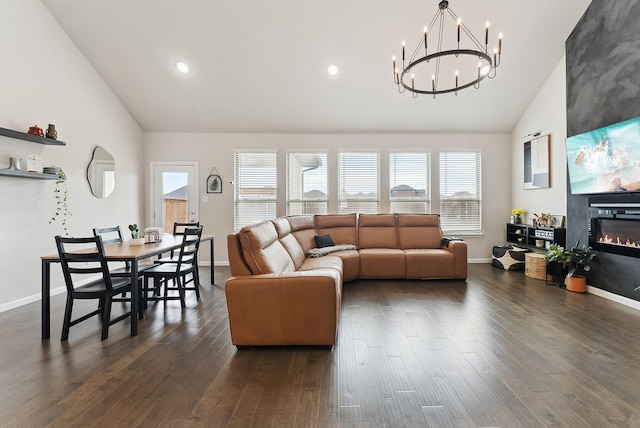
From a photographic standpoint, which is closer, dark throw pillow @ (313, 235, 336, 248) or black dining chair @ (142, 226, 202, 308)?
black dining chair @ (142, 226, 202, 308)

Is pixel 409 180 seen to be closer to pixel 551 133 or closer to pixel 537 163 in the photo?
pixel 537 163

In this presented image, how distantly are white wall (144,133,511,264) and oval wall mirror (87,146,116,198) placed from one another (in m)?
Answer: 1.17

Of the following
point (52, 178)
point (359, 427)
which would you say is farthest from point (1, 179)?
point (359, 427)

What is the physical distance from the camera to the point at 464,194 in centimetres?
626

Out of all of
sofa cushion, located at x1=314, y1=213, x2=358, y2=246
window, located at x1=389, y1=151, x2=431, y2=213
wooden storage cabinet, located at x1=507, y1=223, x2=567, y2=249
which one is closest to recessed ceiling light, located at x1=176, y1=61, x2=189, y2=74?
sofa cushion, located at x1=314, y1=213, x2=358, y2=246

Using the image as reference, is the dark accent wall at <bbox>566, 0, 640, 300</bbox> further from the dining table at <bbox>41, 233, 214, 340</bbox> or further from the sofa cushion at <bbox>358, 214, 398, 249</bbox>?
the dining table at <bbox>41, 233, 214, 340</bbox>

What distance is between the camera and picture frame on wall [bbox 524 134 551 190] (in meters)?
5.09

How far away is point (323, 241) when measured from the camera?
202 inches

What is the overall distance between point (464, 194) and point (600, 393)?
4.76 metres

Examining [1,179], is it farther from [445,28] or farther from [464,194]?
[464,194]

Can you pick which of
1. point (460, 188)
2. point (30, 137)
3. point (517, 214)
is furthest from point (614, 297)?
point (30, 137)

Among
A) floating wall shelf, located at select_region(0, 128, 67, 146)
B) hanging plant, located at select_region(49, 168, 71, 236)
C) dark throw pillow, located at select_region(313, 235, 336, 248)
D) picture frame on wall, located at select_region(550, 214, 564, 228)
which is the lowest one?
dark throw pillow, located at select_region(313, 235, 336, 248)

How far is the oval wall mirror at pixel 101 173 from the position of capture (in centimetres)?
479

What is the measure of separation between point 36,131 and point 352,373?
174 inches
